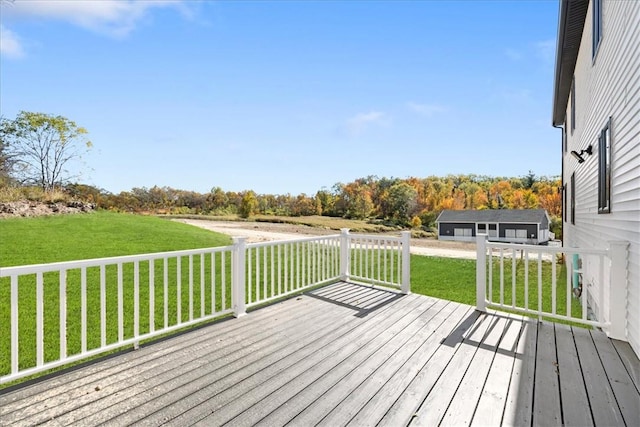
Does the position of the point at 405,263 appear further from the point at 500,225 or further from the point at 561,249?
the point at 500,225

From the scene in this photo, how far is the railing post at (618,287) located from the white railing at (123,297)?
7.30ft

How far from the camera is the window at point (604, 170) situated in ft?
12.5

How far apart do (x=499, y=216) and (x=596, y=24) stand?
28.7 metres

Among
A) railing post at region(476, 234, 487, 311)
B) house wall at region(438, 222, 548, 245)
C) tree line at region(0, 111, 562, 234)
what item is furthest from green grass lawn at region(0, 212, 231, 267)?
house wall at region(438, 222, 548, 245)

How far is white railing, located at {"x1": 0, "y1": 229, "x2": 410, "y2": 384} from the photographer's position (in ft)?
7.87

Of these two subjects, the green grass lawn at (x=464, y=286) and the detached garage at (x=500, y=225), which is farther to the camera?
the detached garage at (x=500, y=225)

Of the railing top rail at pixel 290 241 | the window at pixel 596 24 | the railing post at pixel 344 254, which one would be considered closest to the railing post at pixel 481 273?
the railing post at pixel 344 254

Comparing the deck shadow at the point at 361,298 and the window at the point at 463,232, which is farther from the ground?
the deck shadow at the point at 361,298

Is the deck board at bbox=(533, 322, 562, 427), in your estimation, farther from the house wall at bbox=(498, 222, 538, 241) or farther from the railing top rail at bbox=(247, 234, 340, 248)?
the house wall at bbox=(498, 222, 538, 241)

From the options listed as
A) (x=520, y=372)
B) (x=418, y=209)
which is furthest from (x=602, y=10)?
(x=418, y=209)

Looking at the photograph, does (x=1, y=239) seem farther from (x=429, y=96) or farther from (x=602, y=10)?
(x=429, y=96)

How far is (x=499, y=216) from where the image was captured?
30.0 metres

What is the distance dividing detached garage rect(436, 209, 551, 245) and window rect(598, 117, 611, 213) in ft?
81.4

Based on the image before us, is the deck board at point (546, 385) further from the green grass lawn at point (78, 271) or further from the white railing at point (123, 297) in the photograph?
the green grass lawn at point (78, 271)
